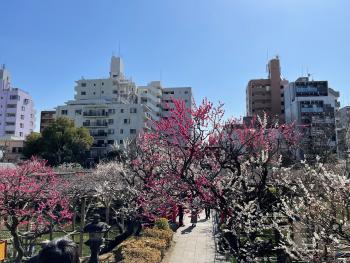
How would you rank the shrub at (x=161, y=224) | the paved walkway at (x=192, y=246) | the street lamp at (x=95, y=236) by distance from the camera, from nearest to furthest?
the street lamp at (x=95, y=236) → the paved walkway at (x=192, y=246) → the shrub at (x=161, y=224)

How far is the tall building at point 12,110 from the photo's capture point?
68.2m

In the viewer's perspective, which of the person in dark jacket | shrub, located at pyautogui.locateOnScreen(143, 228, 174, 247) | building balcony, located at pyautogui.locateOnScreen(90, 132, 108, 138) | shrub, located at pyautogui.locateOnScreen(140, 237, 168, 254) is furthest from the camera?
building balcony, located at pyautogui.locateOnScreen(90, 132, 108, 138)

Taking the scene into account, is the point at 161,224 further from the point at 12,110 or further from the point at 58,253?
the point at 12,110

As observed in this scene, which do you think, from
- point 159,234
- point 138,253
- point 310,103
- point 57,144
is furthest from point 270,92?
point 138,253

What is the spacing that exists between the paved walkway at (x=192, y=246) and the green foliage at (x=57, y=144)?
85.5ft

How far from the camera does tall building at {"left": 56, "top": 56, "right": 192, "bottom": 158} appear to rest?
5738 cm

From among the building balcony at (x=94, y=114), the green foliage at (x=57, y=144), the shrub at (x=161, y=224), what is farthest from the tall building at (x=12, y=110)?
the shrub at (x=161, y=224)

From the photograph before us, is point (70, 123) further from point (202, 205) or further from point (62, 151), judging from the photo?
point (202, 205)

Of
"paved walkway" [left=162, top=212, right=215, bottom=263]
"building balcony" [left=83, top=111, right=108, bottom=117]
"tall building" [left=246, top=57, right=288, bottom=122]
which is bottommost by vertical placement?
"paved walkway" [left=162, top=212, right=215, bottom=263]

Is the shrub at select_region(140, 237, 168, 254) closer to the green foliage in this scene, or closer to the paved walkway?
the paved walkway

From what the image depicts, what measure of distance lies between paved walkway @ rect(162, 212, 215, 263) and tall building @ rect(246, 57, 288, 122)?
48383mm

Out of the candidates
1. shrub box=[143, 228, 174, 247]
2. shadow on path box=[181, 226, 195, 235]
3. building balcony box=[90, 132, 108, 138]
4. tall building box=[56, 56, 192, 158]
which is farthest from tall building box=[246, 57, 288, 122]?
shrub box=[143, 228, 174, 247]

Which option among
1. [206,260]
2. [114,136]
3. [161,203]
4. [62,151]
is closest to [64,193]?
[206,260]

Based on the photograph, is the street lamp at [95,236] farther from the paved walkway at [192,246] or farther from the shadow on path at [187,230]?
the shadow on path at [187,230]
